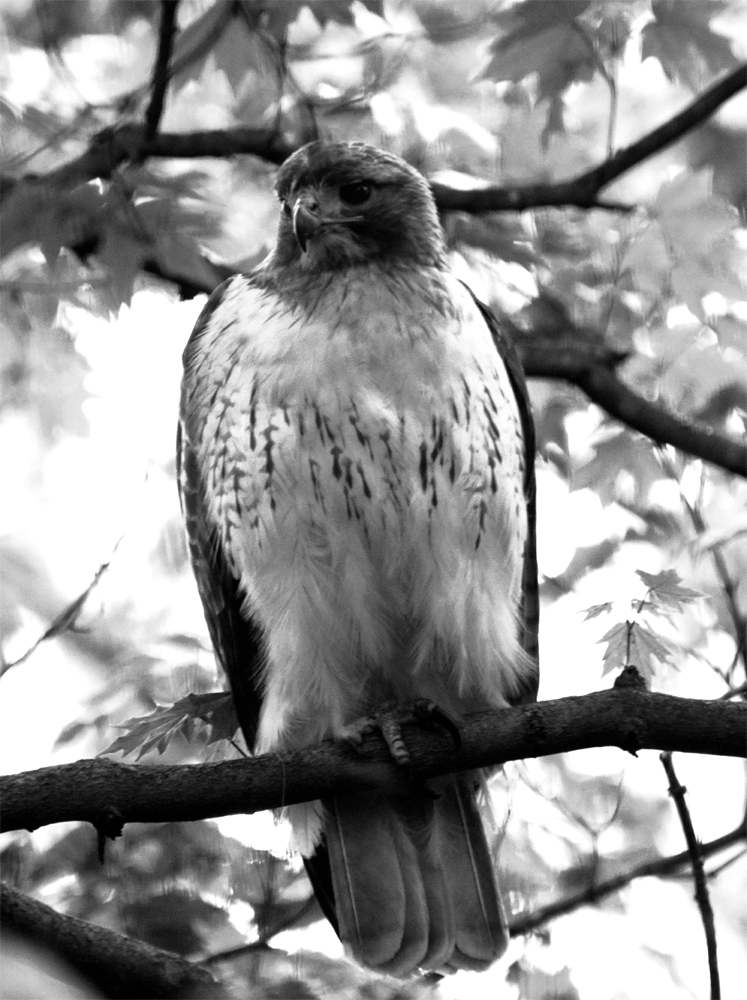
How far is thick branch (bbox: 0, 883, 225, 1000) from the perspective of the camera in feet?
9.44

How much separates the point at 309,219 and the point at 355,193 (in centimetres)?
31

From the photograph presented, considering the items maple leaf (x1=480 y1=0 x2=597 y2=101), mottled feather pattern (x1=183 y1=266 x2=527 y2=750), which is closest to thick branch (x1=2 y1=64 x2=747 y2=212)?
maple leaf (x1=480 y1=0 x2=597 y2=101)

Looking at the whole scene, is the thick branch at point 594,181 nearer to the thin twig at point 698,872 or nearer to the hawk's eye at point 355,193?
the hawk's eye at point 355,193

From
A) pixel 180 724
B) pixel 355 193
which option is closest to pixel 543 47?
pixel 355 193

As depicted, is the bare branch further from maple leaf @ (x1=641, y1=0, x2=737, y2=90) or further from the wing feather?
maple leaf @ (x1=641, y1=0, x2=737, y2=90)

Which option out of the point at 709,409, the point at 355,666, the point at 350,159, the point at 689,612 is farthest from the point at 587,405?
the point at 355,666

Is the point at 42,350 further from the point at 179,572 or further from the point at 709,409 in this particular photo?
the point at 709,409

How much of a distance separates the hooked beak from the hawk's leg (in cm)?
156

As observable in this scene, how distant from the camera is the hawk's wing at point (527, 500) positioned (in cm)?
477

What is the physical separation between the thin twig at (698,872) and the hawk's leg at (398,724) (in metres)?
0.58

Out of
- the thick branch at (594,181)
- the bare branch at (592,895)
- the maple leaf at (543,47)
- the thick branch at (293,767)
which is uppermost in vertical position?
the maple leaf at (543,47)

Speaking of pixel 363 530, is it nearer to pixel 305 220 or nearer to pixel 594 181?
pixel 305 220

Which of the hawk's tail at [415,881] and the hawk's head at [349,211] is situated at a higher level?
the hawk's head at [349,211]

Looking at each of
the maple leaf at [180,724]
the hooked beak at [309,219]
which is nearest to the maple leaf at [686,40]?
the hooked beak at [309,219]
